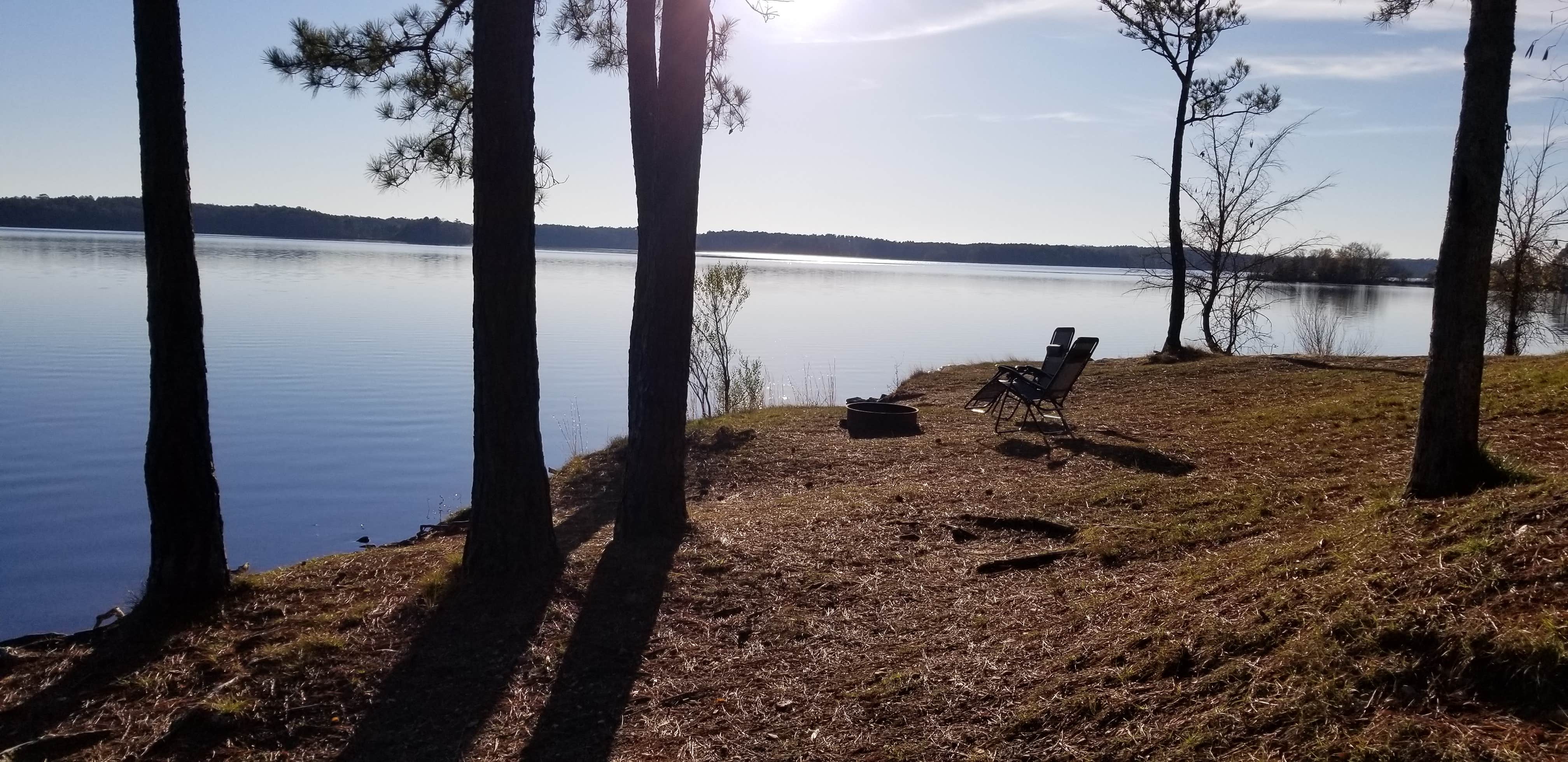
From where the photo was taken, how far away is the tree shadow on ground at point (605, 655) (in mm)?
3734

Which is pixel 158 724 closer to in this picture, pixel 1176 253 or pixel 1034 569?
pixel 1034 569

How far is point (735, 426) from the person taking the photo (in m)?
11.4

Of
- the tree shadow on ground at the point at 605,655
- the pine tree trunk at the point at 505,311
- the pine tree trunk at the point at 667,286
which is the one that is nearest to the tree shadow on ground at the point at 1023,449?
the pine tree trunk at the point at 667,286

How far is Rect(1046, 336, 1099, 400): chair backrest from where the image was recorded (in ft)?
31.8

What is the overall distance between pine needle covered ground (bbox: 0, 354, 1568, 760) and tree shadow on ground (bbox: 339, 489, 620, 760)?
0.01 metres

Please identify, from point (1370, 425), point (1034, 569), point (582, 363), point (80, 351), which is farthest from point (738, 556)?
point (80, 351)

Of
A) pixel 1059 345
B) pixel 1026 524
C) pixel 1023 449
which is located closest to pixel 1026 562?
pixel 1026 524

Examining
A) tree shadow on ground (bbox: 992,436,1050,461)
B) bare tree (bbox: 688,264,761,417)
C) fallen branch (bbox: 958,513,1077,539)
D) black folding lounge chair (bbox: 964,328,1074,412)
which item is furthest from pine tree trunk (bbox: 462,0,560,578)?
bare tree (bbox: 688,264,761,417)

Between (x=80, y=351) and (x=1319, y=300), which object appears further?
(x=1319, y=300)

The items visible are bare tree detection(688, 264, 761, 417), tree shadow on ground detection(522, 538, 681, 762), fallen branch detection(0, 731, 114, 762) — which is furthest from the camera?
bare tree detection(688, 264, 761, 417)

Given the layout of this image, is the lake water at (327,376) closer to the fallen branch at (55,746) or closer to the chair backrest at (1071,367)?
the fallen branch at (55,746)

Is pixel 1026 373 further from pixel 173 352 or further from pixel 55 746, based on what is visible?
pixel 55 746

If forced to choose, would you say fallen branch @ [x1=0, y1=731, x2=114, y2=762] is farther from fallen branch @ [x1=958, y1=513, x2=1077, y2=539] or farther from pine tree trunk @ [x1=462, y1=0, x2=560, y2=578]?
fallen branch @ [x1=958, y1=513, x2=1077, y2=539]

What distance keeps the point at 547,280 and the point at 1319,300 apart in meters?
33.8
